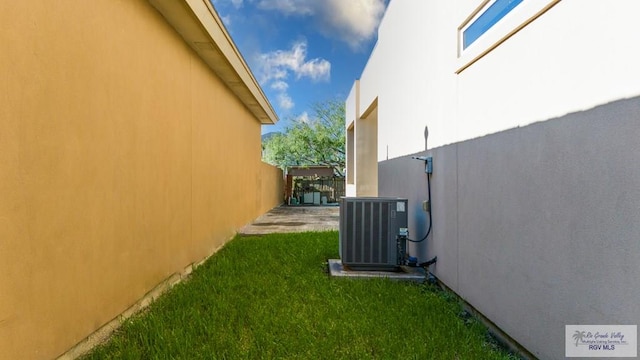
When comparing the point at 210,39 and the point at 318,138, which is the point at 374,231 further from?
the point at 318,138

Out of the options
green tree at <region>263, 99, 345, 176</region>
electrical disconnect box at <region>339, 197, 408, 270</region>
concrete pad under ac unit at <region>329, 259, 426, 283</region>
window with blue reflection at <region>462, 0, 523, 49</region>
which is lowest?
concrete pad under ac unit at <region>329, 259, 426, 283</region>

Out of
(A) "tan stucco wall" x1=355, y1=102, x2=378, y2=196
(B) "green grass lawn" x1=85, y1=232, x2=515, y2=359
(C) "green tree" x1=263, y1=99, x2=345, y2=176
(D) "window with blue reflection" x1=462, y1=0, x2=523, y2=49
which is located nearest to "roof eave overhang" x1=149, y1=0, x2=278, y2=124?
(D) "window with blue reflection" x1=462, y1=0, x2=523, y2=49

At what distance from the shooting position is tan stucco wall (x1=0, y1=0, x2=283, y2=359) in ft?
5.86

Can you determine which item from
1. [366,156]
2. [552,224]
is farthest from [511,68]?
[366,156]

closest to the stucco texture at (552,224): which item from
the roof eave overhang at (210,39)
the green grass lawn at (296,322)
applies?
the green grass lawn at (296,322)

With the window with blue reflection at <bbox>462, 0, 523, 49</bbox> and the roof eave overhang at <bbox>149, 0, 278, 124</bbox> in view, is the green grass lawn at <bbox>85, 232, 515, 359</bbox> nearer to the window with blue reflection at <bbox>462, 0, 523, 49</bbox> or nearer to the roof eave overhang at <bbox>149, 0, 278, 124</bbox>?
the window with blue reflection at <bbox>462, 0, 523, 49</bbox>

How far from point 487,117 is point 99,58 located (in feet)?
9.32

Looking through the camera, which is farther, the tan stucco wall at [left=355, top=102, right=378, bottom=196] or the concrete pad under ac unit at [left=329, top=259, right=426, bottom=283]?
the tan stucco wall at [left=355, top=102, right=378, bottom=196]

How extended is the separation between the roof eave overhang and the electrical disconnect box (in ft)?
8.23

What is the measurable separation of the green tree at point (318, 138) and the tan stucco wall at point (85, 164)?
21.9 metres

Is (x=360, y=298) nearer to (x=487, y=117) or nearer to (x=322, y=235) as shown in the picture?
(x=487, y=117)

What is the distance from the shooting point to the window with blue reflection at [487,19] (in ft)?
8.10

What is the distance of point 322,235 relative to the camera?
6.90 metres

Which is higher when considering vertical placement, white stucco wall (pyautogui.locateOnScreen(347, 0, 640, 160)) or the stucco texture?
white stucco wall (pyautogui.locateOnScreen(347, 0, 640, 160))
